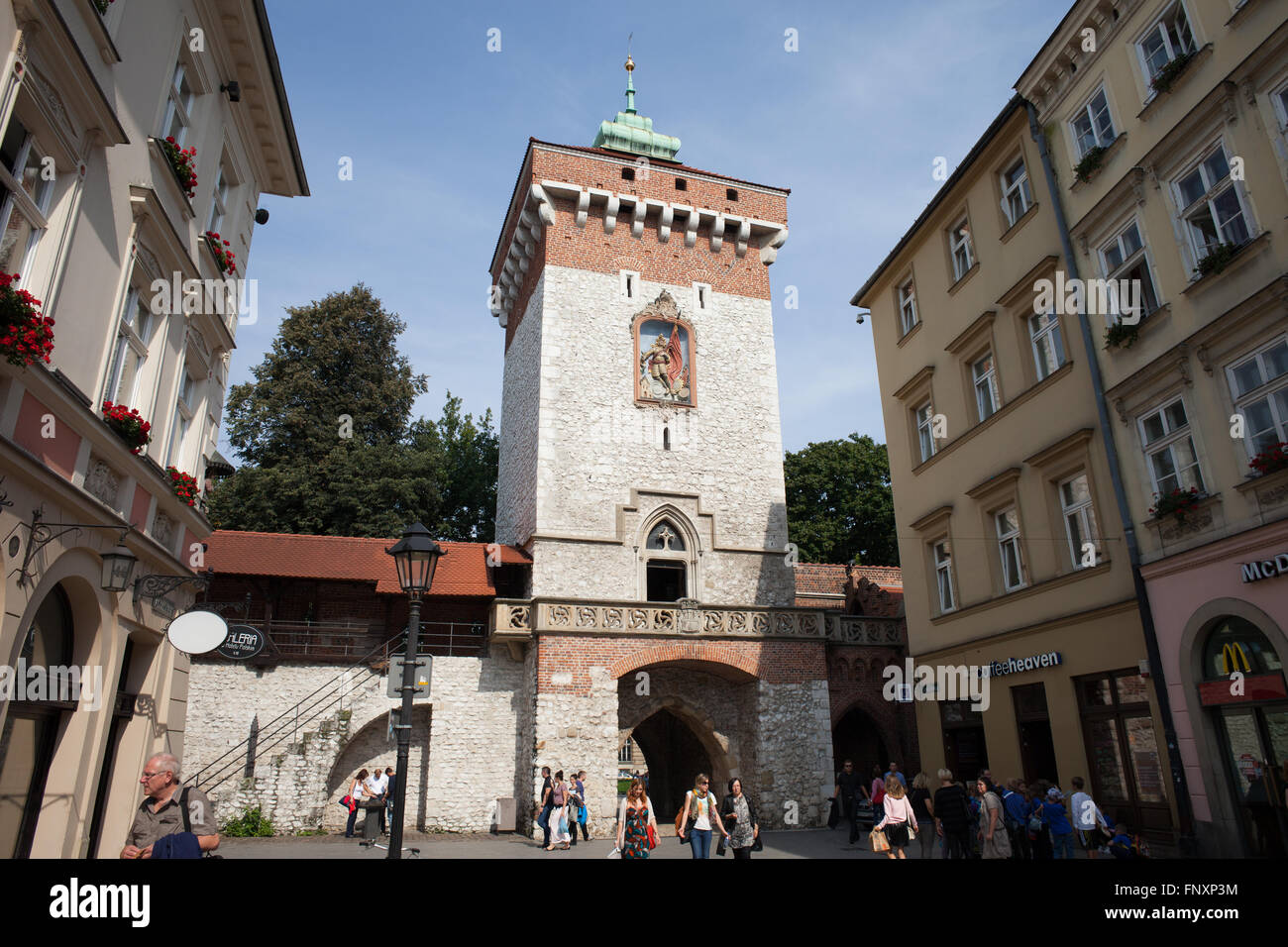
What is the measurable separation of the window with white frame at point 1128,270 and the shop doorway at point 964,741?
299 inches

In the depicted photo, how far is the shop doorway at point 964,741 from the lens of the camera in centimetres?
1553

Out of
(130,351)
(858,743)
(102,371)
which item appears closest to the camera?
(102,371)

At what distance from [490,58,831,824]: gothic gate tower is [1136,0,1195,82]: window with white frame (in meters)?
14.5

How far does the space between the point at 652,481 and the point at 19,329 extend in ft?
61.4

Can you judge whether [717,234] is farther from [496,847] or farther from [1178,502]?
[496,847]

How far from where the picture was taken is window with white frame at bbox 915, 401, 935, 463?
58.0 feet

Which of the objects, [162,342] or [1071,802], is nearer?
[162,342]

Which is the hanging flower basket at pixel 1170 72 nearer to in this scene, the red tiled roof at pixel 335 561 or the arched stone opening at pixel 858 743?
the red tiled roof at pixel 335 561

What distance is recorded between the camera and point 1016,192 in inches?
614

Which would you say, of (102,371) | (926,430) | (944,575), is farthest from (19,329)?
(926,430)

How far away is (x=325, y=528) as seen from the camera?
29766 millimetres

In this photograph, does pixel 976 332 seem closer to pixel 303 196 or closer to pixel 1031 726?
pixel 1031 726
